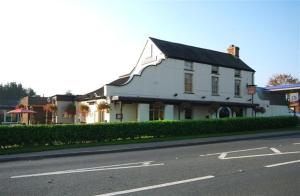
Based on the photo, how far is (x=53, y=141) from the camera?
17.4m

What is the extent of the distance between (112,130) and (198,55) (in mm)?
17944

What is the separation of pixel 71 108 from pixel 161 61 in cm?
1152

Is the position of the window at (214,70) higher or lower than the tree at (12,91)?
lower

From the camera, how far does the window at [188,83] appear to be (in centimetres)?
3194

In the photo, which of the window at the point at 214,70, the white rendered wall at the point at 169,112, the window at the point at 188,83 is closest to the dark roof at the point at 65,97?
the white rendered wall at the point at 169,112

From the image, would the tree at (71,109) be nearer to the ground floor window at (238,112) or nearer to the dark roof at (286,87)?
the ground floor window at (238,112)

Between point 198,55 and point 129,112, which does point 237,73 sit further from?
point 129,112

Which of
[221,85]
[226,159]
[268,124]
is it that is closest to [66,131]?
[226,159]

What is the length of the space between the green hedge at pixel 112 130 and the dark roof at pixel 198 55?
8.93 meters

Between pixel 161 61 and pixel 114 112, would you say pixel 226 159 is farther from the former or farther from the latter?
pixel 161 61

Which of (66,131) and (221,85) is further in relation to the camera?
(221,85)

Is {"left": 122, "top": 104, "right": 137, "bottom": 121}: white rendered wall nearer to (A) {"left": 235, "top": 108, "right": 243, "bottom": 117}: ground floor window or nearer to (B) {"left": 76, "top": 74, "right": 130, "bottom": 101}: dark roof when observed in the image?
(B) {"left": 76, "top": 74, "right": 130, "bottom": 101}: dark roof

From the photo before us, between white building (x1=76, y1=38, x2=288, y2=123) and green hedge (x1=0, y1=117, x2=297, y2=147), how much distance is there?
17.0 feet

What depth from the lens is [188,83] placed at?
3222cm
